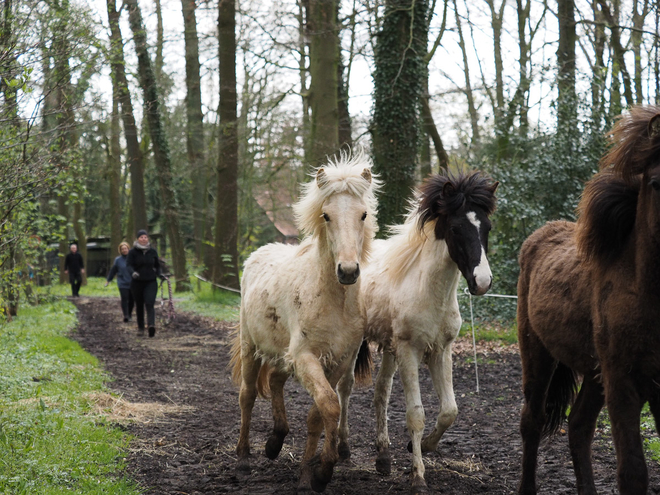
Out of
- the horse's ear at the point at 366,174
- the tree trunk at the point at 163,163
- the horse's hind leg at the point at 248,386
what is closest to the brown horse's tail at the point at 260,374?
the horse's hind leg at the point at 248,386

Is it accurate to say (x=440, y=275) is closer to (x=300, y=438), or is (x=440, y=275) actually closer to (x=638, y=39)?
(x=300, y=438)

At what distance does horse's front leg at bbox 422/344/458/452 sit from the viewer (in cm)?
521

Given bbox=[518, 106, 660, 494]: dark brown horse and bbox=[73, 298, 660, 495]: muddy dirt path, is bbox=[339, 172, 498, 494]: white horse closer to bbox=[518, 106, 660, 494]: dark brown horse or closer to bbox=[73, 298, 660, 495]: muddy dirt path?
bbox=[73, 298, 660, 495]: muddy dirt path

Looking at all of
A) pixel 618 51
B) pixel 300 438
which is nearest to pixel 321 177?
pixel 300 438

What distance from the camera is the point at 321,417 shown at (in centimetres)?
475

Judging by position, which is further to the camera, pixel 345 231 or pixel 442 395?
pixel 442 395

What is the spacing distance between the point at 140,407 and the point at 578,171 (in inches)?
384

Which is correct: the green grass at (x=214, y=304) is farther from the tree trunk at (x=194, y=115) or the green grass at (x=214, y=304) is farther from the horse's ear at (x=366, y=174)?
the horse's ear at (x=366, y=174)

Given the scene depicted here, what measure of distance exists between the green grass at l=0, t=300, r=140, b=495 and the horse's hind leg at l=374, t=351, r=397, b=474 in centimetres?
199

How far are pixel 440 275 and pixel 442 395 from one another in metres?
0.96

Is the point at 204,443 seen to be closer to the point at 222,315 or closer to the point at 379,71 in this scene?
the point at 379,71

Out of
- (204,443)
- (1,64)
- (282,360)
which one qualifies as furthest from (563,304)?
(1,64)

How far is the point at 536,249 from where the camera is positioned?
5227 mm

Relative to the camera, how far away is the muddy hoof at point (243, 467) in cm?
546
